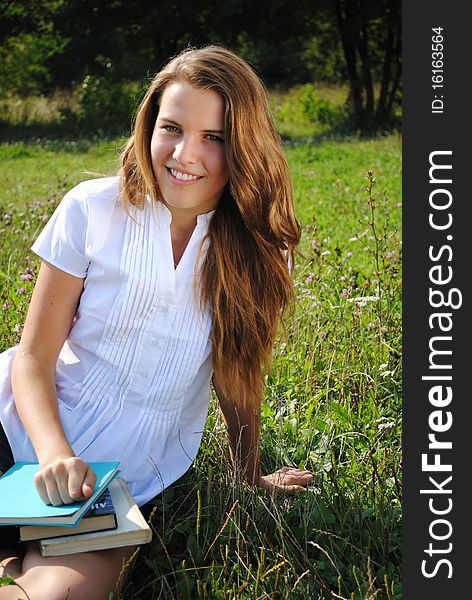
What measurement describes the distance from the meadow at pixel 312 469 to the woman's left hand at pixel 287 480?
3 cm

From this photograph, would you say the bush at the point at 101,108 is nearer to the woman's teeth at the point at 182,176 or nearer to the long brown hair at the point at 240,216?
the long brown hair at the point at 240,216

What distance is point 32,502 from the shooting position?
2260 millimetres

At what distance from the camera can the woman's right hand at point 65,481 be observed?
222 cm

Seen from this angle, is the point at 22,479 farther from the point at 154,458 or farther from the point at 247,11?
the point at 247,11

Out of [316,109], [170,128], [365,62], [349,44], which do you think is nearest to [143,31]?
[316,109]

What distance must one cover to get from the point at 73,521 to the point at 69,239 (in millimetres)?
865

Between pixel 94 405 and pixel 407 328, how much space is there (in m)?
0.98

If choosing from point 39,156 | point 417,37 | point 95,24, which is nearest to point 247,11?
point 95,24

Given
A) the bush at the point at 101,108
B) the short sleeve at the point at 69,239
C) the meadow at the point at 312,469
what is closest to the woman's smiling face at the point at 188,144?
the short sleeve at the point at 69,239

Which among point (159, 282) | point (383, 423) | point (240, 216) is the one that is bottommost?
point (383, 423)

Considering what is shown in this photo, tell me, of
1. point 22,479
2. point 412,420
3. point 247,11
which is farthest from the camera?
point 247,11

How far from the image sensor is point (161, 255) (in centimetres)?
272

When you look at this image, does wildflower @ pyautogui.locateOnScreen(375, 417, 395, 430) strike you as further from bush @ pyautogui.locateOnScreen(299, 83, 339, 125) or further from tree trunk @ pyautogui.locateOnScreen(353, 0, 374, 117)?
bush @ pyautogui.locateOnScreen(299, 83, 339, 125)

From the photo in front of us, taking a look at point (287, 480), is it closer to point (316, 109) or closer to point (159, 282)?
point (159, 282)
